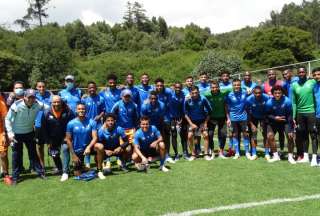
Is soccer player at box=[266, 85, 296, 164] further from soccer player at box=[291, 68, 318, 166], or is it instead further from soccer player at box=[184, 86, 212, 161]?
soccer player at box=[184, 86, 212, 161]

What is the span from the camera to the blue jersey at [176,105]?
10.1 m

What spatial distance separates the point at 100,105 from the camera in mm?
9883

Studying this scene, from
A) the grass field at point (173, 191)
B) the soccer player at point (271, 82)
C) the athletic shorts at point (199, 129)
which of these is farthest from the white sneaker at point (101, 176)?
the soccer player at point (271, 82)

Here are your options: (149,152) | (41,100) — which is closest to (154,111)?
(149,152)

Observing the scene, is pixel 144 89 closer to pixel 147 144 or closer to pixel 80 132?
pixel 147 144

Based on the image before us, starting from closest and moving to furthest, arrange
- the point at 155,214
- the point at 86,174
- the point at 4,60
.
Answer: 1. the point at 155,214
2. the point at 86,174
3. the point at 4,60

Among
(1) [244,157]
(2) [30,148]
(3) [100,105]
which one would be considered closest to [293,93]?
(1) [244,157]

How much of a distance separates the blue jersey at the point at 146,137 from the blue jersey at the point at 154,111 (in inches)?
20.6

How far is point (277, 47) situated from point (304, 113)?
54408 mm

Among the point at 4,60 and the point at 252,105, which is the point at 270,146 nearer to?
the point at 252,105

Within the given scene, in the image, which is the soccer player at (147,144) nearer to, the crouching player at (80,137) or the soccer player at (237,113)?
the crouching player at (80,137)

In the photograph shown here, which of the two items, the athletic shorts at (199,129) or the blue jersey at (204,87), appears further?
the blue jersey at (204,87)

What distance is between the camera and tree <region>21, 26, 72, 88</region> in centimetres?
5166

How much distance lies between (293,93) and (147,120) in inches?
124
